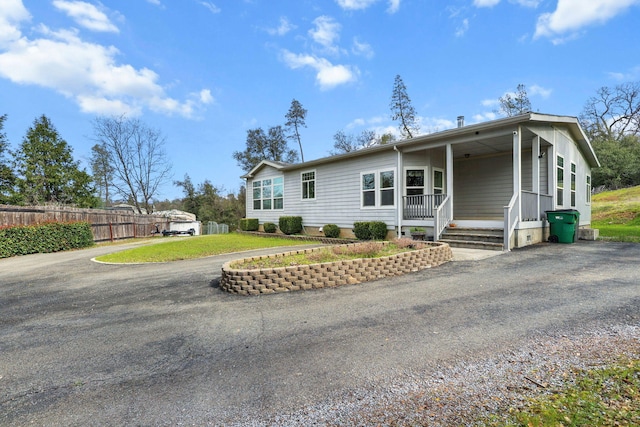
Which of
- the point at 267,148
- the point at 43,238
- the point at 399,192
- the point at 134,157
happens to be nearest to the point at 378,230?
the point at 399,192

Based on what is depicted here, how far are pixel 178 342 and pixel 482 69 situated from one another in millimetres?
20295

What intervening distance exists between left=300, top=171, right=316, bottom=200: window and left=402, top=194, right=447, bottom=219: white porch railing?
4.87 m

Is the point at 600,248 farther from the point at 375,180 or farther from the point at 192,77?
the point at 192,77

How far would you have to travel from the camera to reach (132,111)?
27.0 metres

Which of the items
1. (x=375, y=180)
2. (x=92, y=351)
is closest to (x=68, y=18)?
(x=375, y=180)

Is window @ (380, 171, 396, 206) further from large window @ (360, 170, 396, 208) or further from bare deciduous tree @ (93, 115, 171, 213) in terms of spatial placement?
bare deciduous tree @ (93, 115, 171, 213)

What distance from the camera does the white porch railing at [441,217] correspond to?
970 centimetres

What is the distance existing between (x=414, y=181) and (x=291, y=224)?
20.4ft

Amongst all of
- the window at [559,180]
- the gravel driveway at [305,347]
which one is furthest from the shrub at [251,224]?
the window at [559,180]

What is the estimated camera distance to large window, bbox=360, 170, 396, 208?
38.3 ft

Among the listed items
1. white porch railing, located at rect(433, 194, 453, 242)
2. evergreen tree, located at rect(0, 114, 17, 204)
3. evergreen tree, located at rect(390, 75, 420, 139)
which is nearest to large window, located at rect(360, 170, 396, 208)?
white porch railing, located at rect(433, 194, 453, 242)

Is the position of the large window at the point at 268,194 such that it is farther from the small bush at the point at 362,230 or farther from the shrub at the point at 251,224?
the small bush at the point at 362,230

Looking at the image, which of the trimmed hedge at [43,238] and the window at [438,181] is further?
the window at [438,181]

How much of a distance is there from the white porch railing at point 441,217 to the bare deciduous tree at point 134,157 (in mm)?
26834
